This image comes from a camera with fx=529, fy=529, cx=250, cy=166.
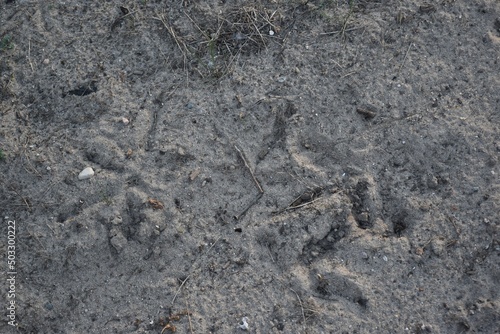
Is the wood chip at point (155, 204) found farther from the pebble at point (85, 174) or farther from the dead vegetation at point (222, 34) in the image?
the dead vegetation at point (222, 34)

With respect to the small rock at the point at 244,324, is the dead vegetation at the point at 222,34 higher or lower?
higher

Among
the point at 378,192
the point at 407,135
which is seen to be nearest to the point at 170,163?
the point at 378,192

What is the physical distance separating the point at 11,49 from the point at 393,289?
2.47 m

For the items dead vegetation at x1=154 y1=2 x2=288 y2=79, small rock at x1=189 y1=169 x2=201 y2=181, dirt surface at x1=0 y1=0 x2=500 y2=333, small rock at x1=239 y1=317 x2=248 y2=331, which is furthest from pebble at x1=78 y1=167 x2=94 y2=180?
small rock at x1=239 y1=317 x2=248 y2=331

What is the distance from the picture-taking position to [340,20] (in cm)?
304

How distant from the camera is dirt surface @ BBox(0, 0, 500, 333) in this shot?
253 cm

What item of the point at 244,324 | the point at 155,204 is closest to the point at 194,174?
the point at 155,204

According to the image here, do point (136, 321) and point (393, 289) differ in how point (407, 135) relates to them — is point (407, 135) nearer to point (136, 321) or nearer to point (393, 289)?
point (393, 289)

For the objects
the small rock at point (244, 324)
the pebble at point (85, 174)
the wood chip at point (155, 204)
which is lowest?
the small rock at point (244, 324)

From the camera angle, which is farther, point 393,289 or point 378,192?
point 378,192

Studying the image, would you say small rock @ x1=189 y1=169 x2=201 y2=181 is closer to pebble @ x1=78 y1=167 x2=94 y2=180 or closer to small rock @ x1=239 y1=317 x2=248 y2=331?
pebble @ x1=78 y1=167 x2=94 y2=180

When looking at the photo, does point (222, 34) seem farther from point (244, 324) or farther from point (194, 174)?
point (244, 324)

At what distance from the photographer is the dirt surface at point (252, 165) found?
253 centimetres

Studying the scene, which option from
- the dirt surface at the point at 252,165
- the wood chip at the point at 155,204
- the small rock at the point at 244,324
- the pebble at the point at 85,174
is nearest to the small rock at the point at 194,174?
the dirt surface at the point at 252,165
